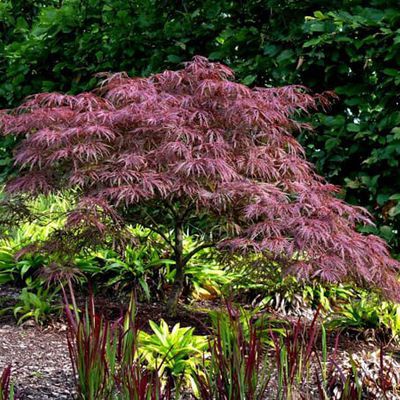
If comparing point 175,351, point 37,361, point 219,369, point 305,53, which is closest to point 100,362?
point 219,369

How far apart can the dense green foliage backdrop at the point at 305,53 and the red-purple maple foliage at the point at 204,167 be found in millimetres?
1024

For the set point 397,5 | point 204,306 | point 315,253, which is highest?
point 397,5

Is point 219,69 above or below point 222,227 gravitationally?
above

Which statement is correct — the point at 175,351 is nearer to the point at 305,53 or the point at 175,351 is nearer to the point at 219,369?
the point at 219,369

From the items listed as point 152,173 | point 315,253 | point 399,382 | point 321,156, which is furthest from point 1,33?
point 399,382

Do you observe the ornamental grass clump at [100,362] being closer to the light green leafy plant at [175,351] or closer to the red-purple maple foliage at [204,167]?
the light green leafy plant at [175,351]

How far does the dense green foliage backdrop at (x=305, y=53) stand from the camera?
16.5ft

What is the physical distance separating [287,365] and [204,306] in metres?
2.24

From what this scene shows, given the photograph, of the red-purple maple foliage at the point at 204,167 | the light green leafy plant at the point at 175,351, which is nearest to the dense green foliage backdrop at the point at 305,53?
the red-purple maple foliage at the point at 204,167

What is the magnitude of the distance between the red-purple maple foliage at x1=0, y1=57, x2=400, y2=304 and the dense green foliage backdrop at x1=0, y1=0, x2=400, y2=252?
1024mm

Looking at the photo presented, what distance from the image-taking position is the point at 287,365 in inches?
104

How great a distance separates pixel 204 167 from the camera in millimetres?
3535

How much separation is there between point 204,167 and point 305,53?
2.14 m

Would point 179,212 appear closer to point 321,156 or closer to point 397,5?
point 321,156
